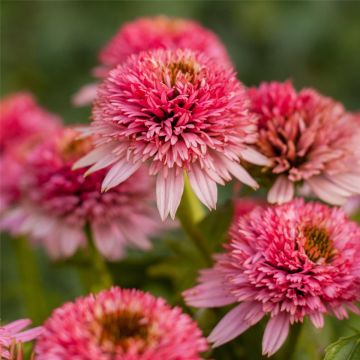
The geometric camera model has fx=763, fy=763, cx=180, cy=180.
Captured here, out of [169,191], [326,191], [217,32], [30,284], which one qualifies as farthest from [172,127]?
[217,32]

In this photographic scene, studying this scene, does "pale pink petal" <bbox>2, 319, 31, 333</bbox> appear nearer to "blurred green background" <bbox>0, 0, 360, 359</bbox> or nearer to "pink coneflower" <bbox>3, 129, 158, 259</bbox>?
"pink coneflower" <bbox>3, 129, 158, 259</bbox>

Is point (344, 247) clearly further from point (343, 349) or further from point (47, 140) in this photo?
point (47, 140)

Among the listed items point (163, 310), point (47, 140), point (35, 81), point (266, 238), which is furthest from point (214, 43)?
point (35, 81)

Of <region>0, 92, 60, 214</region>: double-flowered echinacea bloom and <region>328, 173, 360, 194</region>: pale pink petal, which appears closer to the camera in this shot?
<region>328, 173, 360, 194</region>: pale pink petal

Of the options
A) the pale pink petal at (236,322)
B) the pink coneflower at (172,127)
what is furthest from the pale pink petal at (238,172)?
the pale pink petal at (236,322)

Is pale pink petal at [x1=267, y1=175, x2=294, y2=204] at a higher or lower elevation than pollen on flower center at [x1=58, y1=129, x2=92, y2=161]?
lower

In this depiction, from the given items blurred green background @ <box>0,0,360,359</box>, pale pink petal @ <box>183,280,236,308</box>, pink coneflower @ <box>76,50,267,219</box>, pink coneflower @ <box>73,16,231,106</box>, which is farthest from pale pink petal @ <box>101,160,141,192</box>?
blurred green background @ <box>0,0,360,359</box>

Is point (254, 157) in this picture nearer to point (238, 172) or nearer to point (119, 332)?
point (238, 172)
